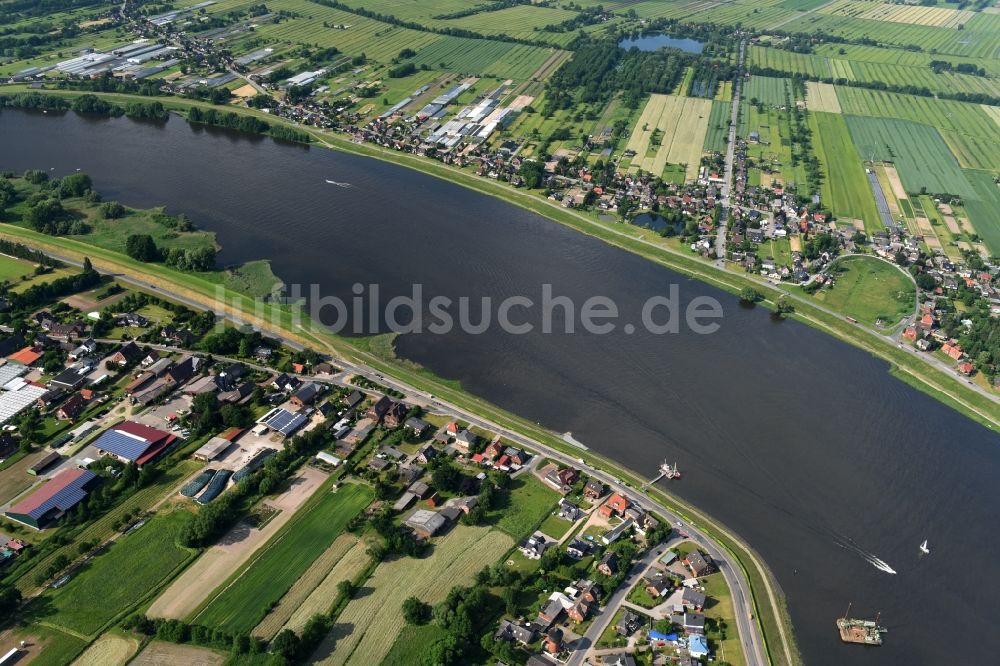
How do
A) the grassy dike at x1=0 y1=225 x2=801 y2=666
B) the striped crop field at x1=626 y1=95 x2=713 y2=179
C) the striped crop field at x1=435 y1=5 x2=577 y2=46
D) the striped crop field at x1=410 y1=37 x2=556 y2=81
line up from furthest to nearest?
the striped crop field at x1=435 y1=5 x2=577 y2=46 → the striped crop field at x1=410 y1=37 x2=556 y2=81 → the striped crop field at x1=626 y1=95 x2=713 y2=179 → the grassy dike at x1=0 y1=225 x2=801 y2=666

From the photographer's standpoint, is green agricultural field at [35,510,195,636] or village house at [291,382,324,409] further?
village house at [291,382,324,409]

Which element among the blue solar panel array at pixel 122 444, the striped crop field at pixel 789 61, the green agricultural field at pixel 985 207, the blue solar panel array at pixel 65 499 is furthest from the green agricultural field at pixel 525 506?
the striped crop field at pixel 789 61

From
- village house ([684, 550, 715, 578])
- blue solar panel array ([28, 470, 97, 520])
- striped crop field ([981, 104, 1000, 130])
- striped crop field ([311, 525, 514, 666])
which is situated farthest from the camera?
striped crop field ([981, 104, 1000, 130])

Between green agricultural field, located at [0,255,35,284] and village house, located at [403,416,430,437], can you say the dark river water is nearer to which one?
village house, located at [403,416,430,437]

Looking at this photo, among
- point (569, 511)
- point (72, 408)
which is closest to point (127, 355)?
point (72, 408)

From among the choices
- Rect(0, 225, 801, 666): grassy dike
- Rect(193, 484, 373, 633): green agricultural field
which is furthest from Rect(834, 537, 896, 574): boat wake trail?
Result: Rect(193, 484, 373, 633): green agricultural field

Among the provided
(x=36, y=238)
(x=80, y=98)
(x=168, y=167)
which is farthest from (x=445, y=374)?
(x=80, y=98)

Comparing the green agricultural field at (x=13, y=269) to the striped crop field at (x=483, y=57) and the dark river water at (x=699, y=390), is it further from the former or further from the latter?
the striped crop field at (x=483, y=57)
